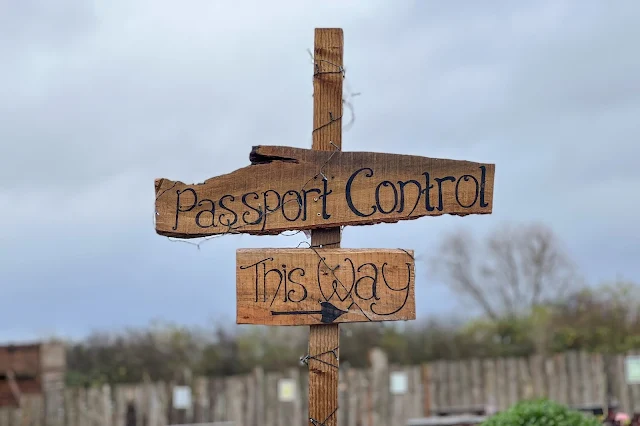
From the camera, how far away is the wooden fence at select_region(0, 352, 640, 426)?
538 inches

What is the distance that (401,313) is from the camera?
4.41 metres

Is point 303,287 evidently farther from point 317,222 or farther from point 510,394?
point 510,394

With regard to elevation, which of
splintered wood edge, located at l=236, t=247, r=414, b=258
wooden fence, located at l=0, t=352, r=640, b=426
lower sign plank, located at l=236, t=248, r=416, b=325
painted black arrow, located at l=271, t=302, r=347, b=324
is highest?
splintered wood edge, located at l=236, t=247, r=414, b=258

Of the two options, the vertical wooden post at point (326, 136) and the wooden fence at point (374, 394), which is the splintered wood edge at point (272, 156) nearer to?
the vertical wooden post at point (326, 136)

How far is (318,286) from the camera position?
4355 millimetres

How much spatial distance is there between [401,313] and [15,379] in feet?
36.8

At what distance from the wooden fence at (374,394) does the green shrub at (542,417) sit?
7096 mm

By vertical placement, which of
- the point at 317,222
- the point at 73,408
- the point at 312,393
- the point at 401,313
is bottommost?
the point at 73,408

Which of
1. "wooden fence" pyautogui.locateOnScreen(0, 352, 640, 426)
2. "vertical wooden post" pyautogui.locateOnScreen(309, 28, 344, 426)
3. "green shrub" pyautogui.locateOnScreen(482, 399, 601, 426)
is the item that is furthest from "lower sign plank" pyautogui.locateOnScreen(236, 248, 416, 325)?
"wooden fence" pyautogui.locateOnScreen(0, 352, 640, 426)

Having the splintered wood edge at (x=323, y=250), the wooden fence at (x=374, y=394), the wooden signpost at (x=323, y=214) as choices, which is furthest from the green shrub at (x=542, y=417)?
the wooden fence at (x=374, y=394)

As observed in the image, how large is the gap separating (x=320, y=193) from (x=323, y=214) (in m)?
0.10

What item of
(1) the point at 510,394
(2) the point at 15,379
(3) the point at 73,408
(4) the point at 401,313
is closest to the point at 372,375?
(1) the point at 510,394

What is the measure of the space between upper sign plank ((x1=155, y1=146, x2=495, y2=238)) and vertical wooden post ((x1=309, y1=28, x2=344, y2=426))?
0.09m

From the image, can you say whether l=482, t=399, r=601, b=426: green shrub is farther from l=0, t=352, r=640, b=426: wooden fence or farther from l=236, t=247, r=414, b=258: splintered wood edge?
l=0, t=352, r=640, b=426: wooden fence
